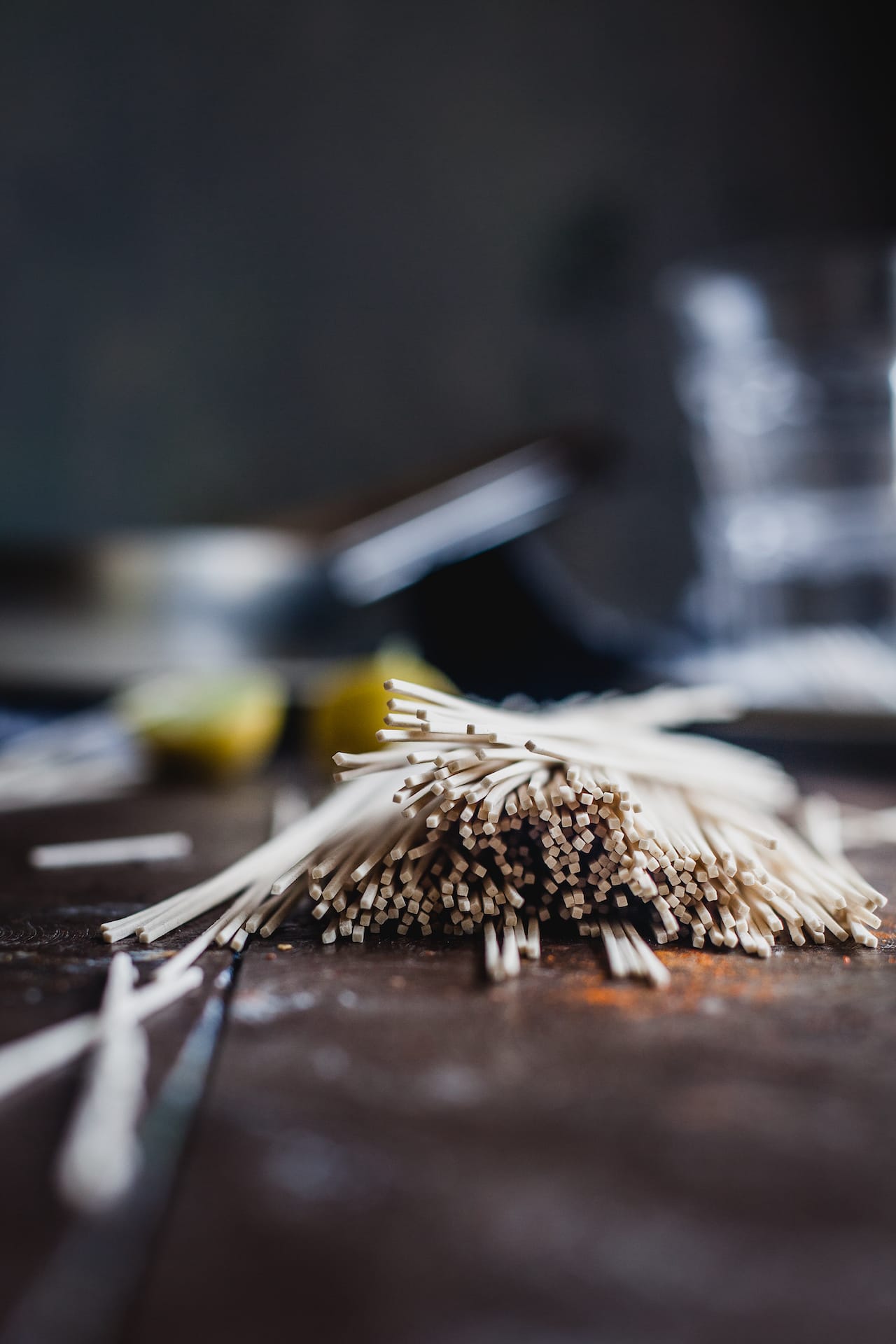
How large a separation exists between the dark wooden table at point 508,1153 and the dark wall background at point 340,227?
1.99 m

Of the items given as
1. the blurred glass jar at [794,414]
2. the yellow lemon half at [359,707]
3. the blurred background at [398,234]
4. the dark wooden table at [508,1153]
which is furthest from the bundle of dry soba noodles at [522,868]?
the blurred background at [398,234]

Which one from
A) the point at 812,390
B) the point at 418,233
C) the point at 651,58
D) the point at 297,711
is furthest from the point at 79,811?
the point at 651,58

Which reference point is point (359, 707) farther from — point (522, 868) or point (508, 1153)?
point (508, 1153)

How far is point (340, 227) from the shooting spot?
232cm

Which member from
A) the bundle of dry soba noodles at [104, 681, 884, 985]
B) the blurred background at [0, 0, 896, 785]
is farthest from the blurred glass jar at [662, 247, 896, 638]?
the bundle of dry soba noodles at [104, 681, 884, 985]

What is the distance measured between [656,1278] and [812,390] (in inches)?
58.8

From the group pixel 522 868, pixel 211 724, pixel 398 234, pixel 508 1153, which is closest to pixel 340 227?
pixel 398 234

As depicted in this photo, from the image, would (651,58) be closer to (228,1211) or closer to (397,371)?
(397,371)

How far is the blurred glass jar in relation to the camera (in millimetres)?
1329

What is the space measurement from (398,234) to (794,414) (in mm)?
1204

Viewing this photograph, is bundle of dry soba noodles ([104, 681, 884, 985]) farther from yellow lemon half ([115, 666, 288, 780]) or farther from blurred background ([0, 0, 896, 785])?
blurred background ([0, 0, 896, 785])

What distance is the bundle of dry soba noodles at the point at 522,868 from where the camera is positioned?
1.32ft

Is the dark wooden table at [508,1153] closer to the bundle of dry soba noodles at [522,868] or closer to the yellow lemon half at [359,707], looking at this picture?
the bundle of dry soba noodles at [522,868]

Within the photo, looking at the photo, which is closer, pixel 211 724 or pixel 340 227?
pixel 211 724
